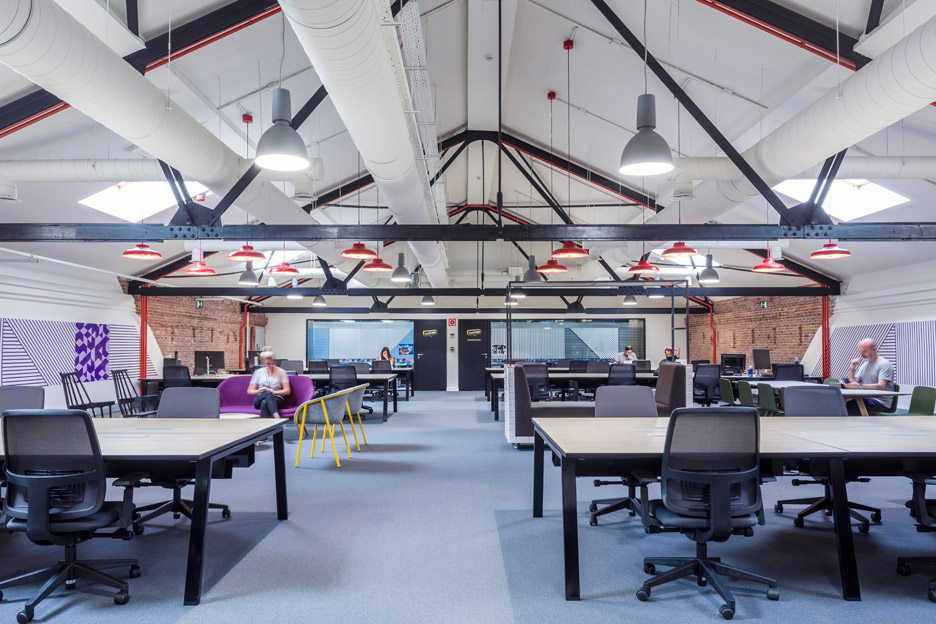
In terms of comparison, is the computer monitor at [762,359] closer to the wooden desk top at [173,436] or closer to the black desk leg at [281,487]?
the black desk leg at [281,487]

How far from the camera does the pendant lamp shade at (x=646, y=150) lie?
12.1 ft

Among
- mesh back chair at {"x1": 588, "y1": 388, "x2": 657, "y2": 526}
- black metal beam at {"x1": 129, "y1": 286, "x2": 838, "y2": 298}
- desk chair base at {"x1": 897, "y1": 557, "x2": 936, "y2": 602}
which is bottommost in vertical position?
desk chair base at {"x1": 897, "y1": 557, "x2": 936, "y2": 602}

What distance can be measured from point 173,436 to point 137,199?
21.4 ft

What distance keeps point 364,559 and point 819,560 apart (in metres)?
2.76

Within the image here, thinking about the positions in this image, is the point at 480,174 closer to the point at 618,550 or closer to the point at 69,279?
the point at 69,279

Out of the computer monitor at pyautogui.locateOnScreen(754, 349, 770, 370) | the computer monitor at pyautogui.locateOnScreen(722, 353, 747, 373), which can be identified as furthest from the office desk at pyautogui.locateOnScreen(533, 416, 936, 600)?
the computer monitor at pyautogui.locateOnScreen(754, 349, 770, 370)

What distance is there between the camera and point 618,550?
12.0 feet

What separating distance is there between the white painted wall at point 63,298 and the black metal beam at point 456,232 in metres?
3.28

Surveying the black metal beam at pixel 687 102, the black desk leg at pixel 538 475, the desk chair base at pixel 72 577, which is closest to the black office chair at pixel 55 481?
the desk chair base at pixel 72 577

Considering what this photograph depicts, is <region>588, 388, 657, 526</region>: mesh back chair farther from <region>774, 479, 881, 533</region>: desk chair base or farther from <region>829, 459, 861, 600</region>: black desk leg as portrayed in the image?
<region>829, 459, 861, 600</region>: black desk leg

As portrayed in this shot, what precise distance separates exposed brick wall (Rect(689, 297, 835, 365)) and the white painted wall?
1460 cm

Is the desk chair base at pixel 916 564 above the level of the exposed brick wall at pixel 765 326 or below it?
below

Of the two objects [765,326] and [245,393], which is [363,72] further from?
[765,326]

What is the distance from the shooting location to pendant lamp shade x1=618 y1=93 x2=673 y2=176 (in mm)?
3688
